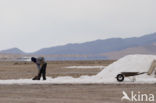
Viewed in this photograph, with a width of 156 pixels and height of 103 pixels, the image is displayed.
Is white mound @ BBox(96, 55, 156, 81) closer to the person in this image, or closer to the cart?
the cart

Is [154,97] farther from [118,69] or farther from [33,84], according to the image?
[118,69]

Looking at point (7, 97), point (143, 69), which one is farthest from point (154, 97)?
point (143, 69)

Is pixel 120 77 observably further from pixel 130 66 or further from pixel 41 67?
pixel 41 67

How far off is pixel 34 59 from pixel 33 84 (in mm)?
3185

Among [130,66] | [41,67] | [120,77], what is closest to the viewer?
[120,77]

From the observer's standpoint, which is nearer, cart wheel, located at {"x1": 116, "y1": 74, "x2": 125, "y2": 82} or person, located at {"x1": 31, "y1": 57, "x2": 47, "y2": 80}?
cart wheel, located at {"x1": 116, "y1": 74, "x2": 125, "y2": 82}

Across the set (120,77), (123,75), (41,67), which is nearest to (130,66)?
(123,75)

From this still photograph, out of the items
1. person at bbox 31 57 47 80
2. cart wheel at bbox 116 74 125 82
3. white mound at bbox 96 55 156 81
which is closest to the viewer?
cart wheel at bbox 116 74 125 82

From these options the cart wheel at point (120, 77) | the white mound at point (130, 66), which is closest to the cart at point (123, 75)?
the cart wheel at point (120, 77)

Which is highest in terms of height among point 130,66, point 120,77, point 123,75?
point 130,66

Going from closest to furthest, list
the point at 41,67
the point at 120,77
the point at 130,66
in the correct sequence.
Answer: the point at 120,77 → the point at 41,67 → the point at 130,66

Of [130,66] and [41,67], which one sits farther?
[130,66]

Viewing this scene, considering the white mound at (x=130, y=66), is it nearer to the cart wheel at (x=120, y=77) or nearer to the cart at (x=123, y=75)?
the cart at (x=123, y=75)

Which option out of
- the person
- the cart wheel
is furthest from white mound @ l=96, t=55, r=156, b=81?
the person
